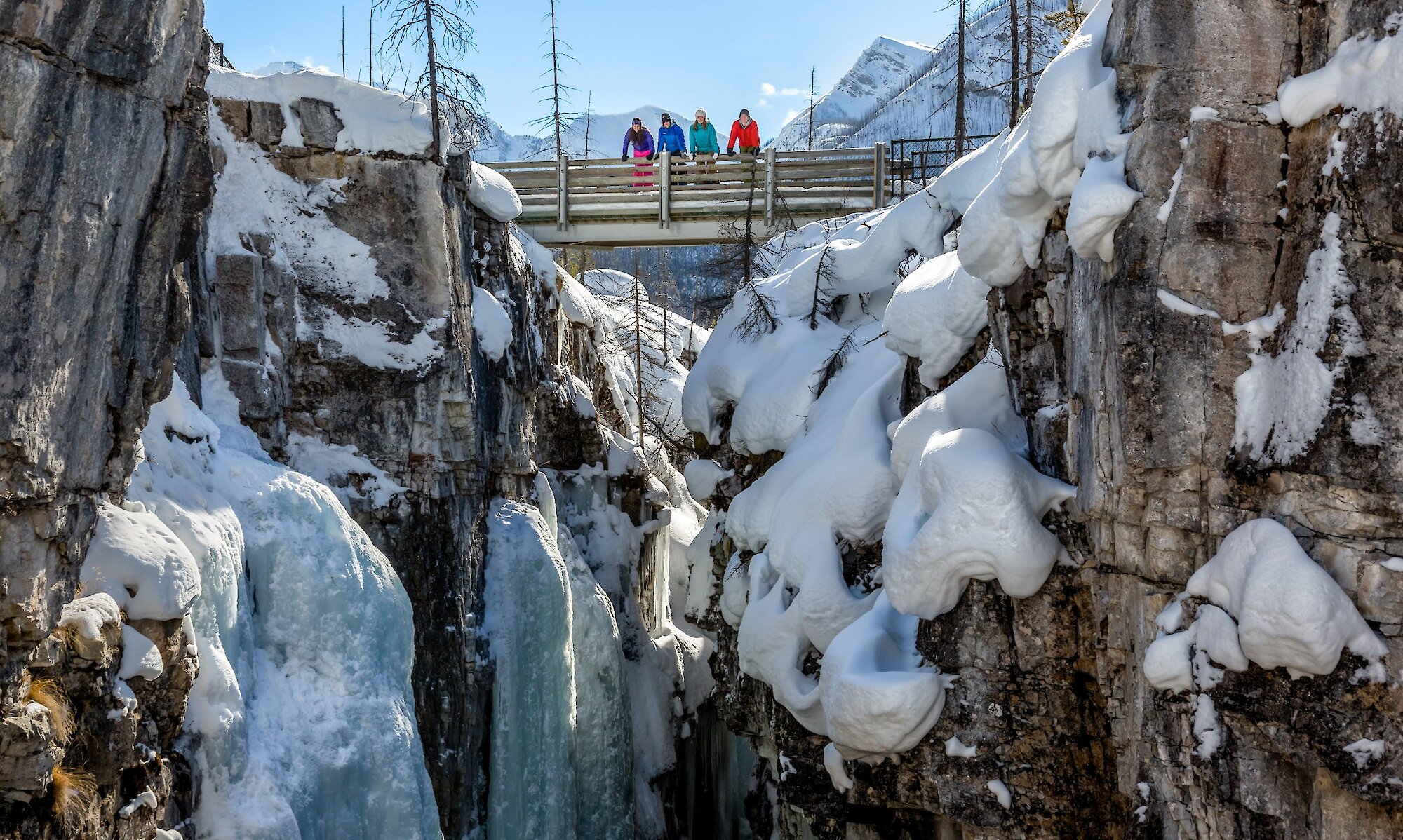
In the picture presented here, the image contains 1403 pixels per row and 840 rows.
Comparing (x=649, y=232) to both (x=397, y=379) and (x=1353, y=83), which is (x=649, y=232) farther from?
(x=1353, y=83)

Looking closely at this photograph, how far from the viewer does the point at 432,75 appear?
11.9 metres

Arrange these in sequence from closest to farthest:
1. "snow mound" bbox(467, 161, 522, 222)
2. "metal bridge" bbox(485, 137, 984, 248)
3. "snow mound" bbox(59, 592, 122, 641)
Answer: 1. "snow mound" bbox(59, 592, 122, 641)
2. "snow mound" bbox(467, 161, 522, 222)
3. "metal bridge" bbox(485, 137, 984, 248)

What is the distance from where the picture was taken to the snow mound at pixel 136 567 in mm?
6457

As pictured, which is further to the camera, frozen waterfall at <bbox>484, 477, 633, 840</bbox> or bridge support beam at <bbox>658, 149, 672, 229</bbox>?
bridge support beam at <bbox>658, 149, 672, 229</bbox>

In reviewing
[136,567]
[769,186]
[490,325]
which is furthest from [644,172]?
[136,567]

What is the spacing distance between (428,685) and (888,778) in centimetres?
459

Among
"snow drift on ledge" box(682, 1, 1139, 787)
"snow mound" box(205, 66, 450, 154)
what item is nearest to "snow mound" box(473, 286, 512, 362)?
"snow mound" box(205, 66, 450, 154)

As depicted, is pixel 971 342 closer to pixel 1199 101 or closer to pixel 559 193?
pixel 1199 101

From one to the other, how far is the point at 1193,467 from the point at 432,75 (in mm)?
8158

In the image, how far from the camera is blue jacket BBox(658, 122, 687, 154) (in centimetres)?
1538

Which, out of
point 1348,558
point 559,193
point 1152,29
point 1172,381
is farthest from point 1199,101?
point 559,193

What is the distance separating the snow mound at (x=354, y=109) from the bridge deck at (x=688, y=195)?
3.54 meters

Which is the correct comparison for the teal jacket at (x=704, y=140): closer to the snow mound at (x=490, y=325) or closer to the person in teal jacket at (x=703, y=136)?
the person in teal jacket at (x=703, y=136)

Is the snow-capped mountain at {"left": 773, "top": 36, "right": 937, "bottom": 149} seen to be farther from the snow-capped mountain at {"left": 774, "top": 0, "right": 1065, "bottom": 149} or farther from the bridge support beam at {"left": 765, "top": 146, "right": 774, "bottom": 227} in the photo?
the bridge support beam at {"left": 765, "top": 146, "right": 774, "bottom": 227}
